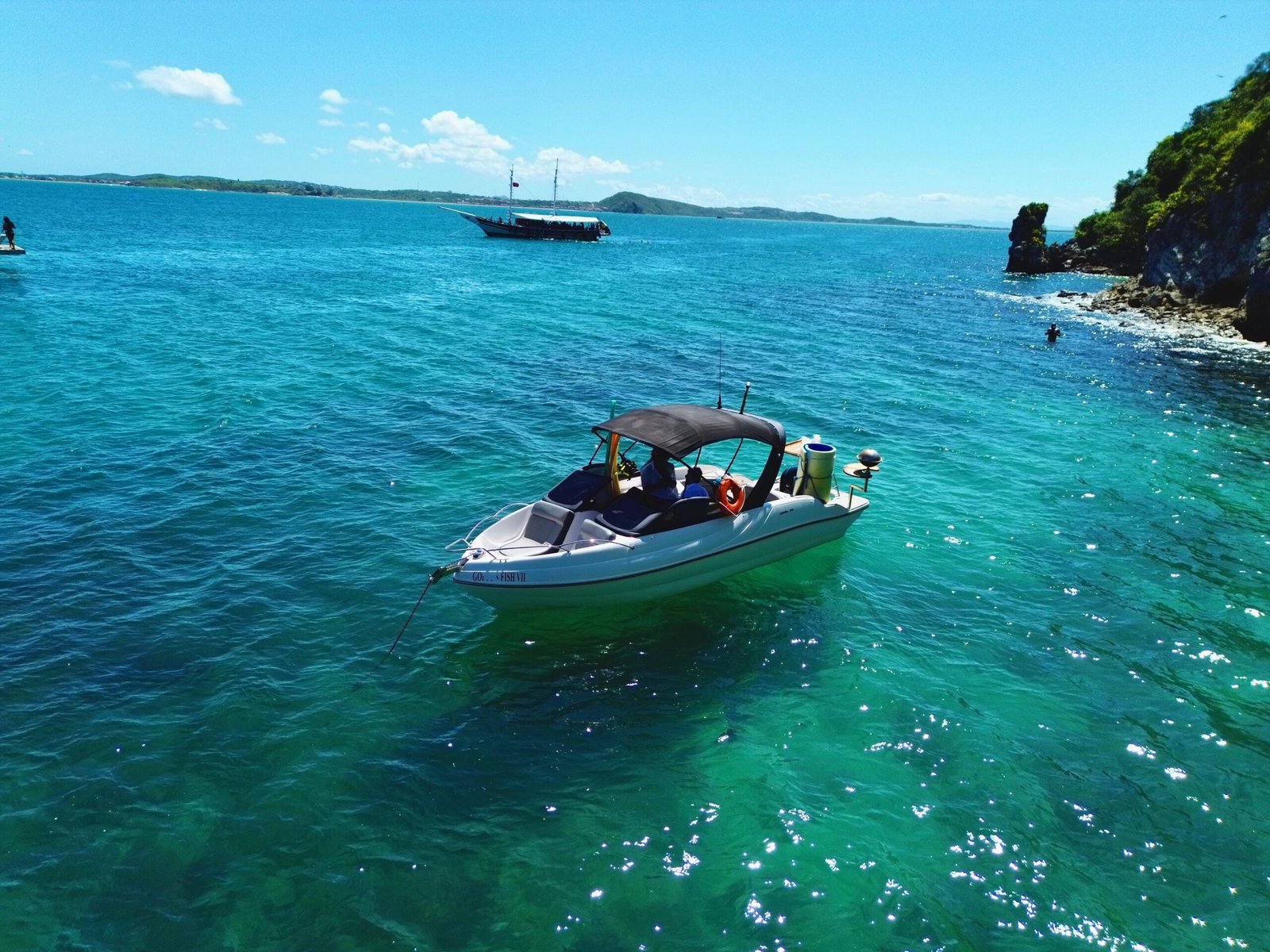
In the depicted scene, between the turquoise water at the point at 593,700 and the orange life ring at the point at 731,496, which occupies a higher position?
the orange life ring at the point at 731,496

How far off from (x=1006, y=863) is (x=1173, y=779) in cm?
313

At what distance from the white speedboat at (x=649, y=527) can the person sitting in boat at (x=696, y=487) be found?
0.13 meters

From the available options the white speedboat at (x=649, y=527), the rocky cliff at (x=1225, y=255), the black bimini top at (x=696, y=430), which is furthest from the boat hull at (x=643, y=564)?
the rocky cliff at (x=1225, y=255)

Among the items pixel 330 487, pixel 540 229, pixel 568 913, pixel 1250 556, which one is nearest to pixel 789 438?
pixel 1250 556

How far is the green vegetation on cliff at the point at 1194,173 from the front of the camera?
4231cm

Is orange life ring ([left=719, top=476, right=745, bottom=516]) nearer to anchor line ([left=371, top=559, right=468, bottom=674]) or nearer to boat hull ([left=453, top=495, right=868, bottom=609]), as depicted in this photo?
boat hull ([left=453, top=495, right=868, bottom=609])

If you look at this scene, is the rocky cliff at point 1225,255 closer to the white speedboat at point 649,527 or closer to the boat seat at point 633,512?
the white speedboat at point 649,527

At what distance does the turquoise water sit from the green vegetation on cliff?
2938cm

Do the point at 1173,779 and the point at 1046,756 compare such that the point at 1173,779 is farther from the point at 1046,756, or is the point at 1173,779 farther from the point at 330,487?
the point at 330,487

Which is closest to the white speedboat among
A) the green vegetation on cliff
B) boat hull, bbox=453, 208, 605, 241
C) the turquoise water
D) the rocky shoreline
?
A: the turquoise water

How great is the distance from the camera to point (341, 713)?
10094 millimetres

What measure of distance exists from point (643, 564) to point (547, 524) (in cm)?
181

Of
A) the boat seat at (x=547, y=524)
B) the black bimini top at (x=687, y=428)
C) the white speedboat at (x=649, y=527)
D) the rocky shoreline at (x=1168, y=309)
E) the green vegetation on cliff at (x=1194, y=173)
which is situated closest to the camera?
the white speedboat at (x=649, y=527)

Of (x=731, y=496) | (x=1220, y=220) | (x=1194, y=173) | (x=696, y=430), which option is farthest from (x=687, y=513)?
(x=1194, y=173)
